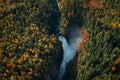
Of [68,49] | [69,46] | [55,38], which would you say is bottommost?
[68,49]

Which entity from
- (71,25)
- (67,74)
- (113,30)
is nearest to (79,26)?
(71,25)

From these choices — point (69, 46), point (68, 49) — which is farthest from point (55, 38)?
point (69, 46)

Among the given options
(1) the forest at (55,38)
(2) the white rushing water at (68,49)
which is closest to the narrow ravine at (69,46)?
(2) the white rushing water at (68,49)

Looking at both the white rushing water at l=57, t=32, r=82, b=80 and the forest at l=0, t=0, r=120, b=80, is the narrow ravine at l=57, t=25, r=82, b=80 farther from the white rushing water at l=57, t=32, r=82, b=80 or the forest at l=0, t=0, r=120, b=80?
the forest at l=0, t=0, r=120, b=80

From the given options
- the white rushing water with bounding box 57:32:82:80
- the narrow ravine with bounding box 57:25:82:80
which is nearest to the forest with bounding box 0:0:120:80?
the narrow ravine with bounding box 57:25:82:80

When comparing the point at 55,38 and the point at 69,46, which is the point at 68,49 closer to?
the point at 69,46

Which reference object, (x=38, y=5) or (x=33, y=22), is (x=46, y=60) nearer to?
(x=33, y=22)
